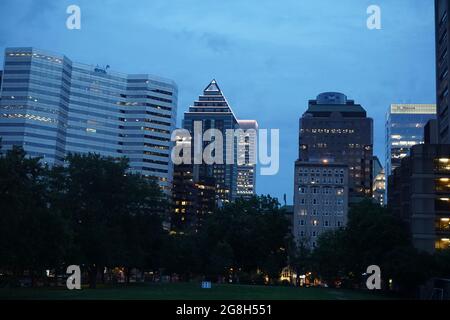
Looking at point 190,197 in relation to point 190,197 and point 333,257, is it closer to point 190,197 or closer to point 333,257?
point 190,197

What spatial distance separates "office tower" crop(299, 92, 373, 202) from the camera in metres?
157

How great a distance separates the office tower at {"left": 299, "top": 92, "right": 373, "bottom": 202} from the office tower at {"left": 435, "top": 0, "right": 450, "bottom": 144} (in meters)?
91.0

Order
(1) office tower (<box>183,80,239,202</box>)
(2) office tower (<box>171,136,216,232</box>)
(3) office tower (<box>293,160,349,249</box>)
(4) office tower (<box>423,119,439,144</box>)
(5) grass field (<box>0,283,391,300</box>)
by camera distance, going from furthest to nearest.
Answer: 1. (2) office tower (<box>171,136,216,232</box>)
2. (1) office tower (<box>183,80,239,202</box>)
3. (3) office tower (<box>293,160,349,249</box>)
4. (4) office tower (<box>423,119,439,144</box>)
5. (5) grass field (<box>0,283,391,300</box>)

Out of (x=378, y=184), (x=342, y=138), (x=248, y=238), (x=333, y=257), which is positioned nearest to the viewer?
(x=333, y=257)

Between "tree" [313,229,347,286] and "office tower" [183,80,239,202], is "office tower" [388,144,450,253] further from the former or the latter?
"office tower" [183,80,239,202]

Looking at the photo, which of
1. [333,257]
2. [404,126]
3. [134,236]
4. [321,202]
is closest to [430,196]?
[333,257]

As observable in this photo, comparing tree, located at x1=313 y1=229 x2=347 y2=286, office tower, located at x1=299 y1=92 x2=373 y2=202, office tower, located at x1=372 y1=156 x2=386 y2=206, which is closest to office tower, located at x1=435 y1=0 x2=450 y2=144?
tree, located at x1=313 y1=229 x2=347 y2=286

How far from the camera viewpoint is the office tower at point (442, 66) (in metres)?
58.0

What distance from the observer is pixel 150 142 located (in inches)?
5399

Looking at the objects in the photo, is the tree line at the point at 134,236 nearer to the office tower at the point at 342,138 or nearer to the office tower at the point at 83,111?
the office tower at the point at 83,111

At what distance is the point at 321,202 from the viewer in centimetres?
10762

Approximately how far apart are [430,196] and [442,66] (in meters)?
19.8

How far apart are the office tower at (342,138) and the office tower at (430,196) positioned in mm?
106693
